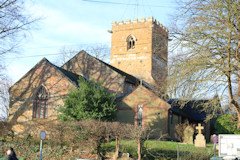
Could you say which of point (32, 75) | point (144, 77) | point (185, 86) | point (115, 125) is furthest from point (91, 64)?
point (185, 86)

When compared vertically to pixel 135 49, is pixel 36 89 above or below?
below

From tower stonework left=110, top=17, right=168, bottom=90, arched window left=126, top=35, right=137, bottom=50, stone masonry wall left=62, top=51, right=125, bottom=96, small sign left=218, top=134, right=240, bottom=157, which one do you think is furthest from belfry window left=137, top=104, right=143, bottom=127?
arched window left=126, top=35, right=137, bottom=50

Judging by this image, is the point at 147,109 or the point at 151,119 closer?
the point at 151,119

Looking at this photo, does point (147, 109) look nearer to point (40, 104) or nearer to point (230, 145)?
point (40, 104)

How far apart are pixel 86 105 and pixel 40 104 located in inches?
239

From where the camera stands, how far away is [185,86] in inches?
585

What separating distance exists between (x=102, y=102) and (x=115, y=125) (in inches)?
332

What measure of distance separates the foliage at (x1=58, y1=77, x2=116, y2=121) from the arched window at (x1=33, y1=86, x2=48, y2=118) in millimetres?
3592

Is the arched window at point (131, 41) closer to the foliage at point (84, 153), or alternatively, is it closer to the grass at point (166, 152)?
the foliage at point (84, 153)

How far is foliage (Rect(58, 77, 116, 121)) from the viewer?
24989mm

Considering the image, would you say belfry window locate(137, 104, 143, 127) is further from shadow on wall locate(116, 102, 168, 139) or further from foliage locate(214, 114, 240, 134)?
foliage locate(214, 114, 240, 134)

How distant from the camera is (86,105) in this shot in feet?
82.8

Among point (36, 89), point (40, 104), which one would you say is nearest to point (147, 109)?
point (40, 104)

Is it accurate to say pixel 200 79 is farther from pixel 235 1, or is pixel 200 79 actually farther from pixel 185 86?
pixel 235 1
